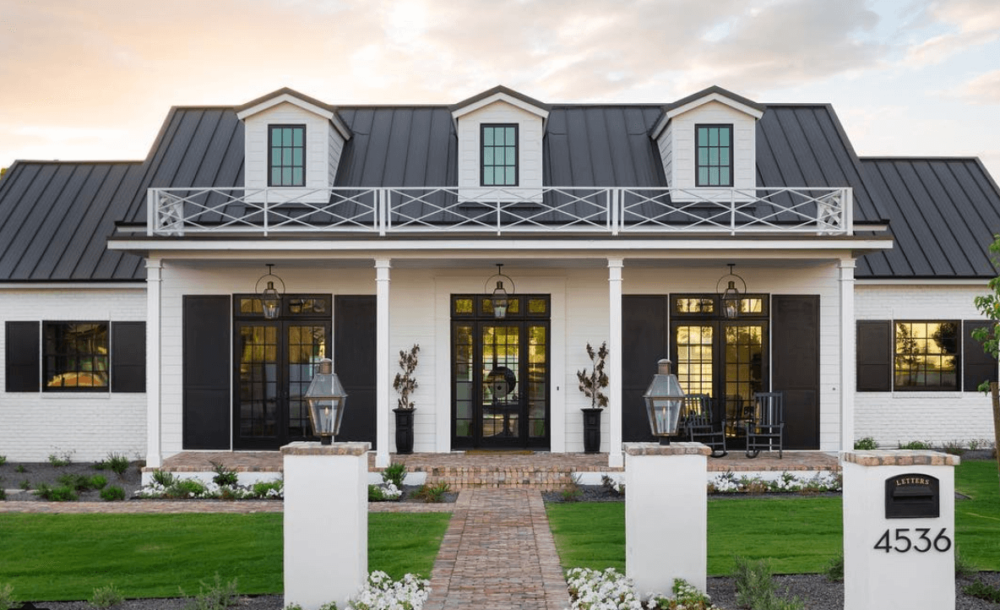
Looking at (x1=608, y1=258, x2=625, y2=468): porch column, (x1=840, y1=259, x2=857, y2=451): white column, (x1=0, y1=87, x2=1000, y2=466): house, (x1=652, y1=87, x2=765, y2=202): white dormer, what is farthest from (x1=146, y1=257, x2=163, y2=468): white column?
(x1=840, y1=259, x2=857, y2=451): white column

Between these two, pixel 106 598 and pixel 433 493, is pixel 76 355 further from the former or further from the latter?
pixel 106 598

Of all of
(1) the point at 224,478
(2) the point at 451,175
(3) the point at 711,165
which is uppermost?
(3) the point at 711,165

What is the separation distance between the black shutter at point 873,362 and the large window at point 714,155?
3.96m

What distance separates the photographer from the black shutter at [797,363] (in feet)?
47.6

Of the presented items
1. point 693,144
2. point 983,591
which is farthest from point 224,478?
point 693,144

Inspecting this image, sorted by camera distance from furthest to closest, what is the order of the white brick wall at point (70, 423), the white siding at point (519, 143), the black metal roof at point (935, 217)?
the black metal roof at point (935, 217)
the white brick wall at point (70, 423)
the white siding at point (519, 143)

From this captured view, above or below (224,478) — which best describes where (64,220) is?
above

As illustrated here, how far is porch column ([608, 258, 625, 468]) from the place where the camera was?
12773mm

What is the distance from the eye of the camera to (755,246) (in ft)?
42.2

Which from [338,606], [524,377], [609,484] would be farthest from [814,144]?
[338,606]

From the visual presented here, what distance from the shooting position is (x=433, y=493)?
1141 cm

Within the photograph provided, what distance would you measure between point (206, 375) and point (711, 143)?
33.2ft

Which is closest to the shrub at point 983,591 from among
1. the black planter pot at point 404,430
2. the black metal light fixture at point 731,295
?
the black metal light fixture at point 731,295

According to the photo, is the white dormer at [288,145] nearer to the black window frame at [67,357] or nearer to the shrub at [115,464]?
the black window frame at [67,357]
